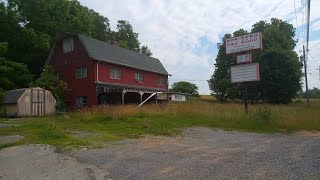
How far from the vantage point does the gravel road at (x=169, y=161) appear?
817 centimetres

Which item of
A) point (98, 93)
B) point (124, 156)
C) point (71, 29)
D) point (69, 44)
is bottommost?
point (124, 156)

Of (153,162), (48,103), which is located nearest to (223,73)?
(48,103)

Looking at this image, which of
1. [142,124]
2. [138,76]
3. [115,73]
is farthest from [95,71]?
[142,124]

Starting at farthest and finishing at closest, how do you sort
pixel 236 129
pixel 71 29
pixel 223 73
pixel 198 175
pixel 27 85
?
pixel 223 73, pixel 71 29, pixel 27 85, pixel 236 129, pixel 198 175

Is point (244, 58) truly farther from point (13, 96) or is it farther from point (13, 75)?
point (13, 75)

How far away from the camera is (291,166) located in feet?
27.5

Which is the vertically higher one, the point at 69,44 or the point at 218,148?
the point at 69,44

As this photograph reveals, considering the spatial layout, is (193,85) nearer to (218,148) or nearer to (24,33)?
(24,33)

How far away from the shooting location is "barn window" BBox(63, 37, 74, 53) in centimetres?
3781

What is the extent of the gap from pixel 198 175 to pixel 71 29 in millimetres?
41242

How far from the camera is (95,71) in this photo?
114 feet

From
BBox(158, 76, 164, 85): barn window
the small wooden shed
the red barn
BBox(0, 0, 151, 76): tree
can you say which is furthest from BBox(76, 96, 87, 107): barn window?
BBox(158, 76, 164, 85): barn window

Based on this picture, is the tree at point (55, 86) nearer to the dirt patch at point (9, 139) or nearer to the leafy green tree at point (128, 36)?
the dirt patch at point (9, 139)

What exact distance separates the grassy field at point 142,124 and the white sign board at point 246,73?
380 cm
